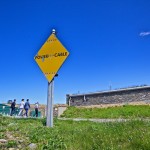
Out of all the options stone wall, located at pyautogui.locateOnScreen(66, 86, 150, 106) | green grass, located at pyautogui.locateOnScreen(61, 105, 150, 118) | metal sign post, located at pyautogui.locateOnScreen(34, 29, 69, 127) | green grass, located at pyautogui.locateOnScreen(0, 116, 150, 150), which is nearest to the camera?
green grass, located at pyautogui.locateOnScreen(0, 116, 150, 150)

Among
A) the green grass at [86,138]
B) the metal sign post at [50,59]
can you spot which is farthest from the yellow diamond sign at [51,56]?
the green grass at [86,138]

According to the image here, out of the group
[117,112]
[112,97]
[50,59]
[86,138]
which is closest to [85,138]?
[86,138]

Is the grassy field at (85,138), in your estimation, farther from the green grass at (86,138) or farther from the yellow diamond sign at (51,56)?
the yellow diamond sign at (51,56)

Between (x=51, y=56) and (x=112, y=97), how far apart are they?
101 feet

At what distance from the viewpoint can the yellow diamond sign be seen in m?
12.4

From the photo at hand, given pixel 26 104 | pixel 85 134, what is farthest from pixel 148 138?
pixel 26 104

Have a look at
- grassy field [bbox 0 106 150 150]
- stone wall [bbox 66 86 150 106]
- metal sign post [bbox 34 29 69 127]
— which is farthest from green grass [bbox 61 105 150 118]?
grassy field [bbox 0 106 150 150]

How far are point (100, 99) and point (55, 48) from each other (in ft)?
106

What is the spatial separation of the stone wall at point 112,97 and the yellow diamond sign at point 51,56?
27871 millimetres

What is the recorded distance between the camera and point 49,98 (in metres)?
12.4

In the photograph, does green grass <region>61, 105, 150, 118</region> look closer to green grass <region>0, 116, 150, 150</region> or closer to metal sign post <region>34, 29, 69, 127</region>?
metal sign post <region>34, 29, 69, 127</region>

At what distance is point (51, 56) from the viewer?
12.7m

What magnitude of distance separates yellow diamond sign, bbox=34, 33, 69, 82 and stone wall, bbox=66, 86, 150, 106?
2787cm

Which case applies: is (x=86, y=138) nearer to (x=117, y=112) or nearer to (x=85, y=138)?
(x=85, y=138)
